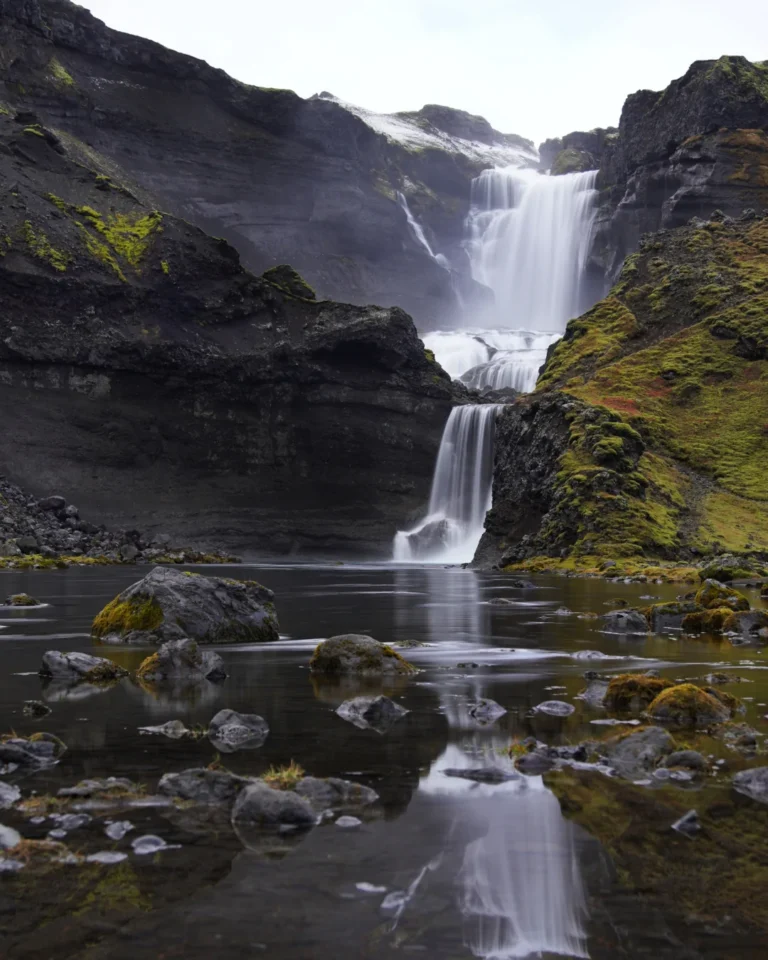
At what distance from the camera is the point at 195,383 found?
12369 cm

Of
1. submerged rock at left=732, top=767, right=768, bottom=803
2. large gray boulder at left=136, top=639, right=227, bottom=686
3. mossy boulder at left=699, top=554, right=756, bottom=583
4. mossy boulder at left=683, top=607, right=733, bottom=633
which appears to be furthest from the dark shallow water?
mossy boulder at left=699, top=554, right=756, bottom=583

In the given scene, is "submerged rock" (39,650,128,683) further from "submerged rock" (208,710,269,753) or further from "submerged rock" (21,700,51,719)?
"submerged rock" (208,710,269,753)

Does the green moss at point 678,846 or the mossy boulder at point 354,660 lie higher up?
the green moss at point 678,846

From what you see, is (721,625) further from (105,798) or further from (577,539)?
(577,539)

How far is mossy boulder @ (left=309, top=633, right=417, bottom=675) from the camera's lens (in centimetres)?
1814

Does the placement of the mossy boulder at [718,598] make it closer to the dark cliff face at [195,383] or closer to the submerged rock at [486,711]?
the submerged rock at [486,711]

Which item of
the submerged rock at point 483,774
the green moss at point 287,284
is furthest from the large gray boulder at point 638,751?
the green moss at point 287,284

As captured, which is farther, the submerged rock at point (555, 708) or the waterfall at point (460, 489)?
the waterfall at point (460, 489)

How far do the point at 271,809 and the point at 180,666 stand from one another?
9212 mm

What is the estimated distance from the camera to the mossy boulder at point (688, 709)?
1309cm

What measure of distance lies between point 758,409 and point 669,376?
10369 millimetres

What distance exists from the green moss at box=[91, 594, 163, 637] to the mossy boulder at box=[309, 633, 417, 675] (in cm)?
494

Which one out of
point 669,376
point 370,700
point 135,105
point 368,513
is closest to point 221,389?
point 368,513

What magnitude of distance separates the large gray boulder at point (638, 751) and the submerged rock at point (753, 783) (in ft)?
3.03
